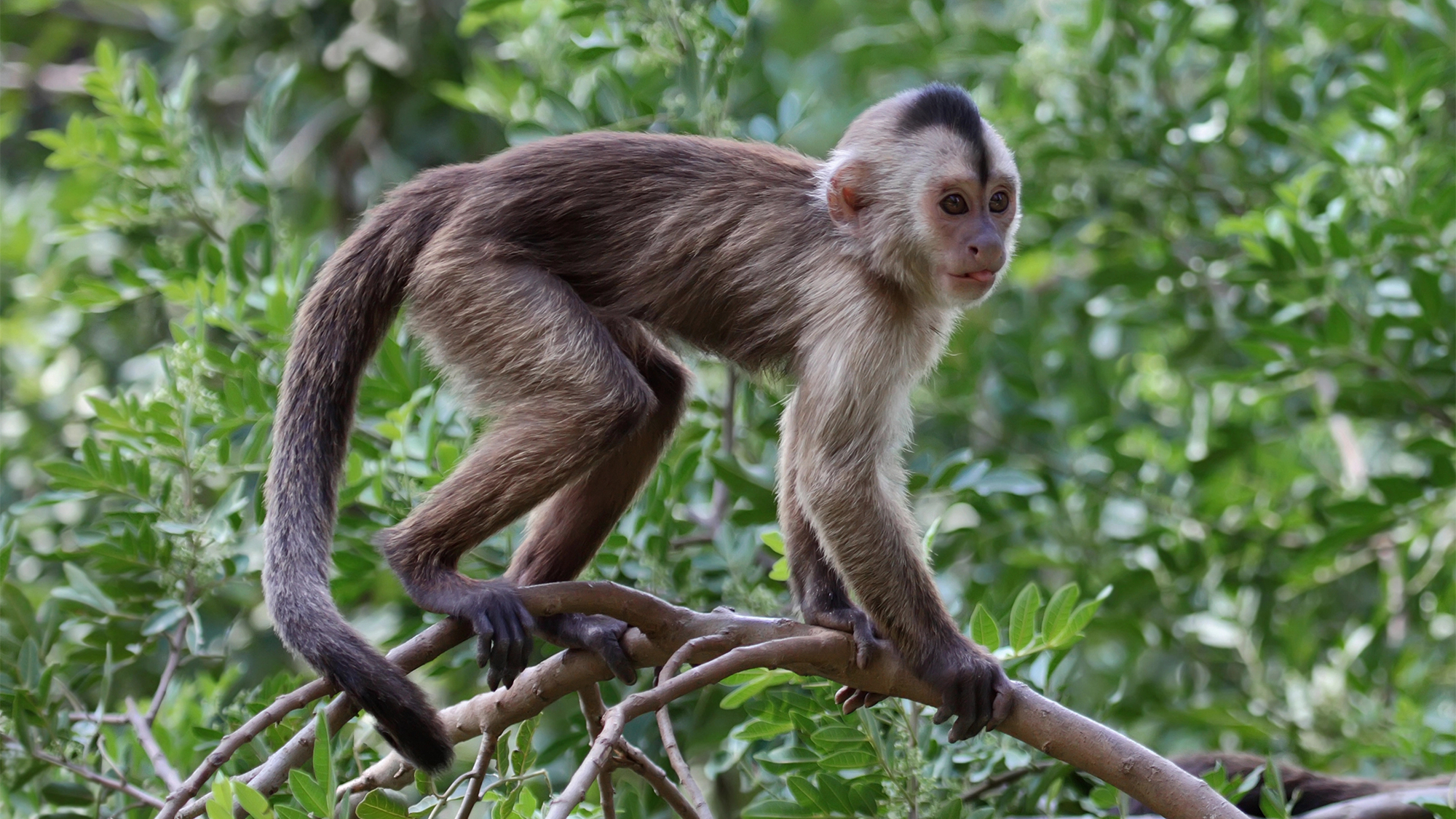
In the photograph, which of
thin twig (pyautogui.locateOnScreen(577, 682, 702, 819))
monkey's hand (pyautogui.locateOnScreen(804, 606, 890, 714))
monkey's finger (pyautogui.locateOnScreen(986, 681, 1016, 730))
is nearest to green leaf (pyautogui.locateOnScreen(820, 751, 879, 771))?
monkey's hand (pyautogui.locateOnScreen(804, 606, 890, 714))

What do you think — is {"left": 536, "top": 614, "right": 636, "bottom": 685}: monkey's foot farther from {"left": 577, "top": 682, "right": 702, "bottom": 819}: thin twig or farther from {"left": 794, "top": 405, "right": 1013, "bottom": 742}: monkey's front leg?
{"left": 794, "top": 405, "right": 1013, "bottom": 742}: monkey's front leg

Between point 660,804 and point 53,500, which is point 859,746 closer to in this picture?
point 660,804

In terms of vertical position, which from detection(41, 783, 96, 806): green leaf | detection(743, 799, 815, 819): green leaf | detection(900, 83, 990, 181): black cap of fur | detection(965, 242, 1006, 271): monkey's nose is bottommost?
detection(41, 783, 96, 806): green leaf

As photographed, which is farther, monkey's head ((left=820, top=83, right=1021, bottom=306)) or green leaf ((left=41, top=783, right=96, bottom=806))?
green leaf ((left=41, top=783, right=96, bottom=806))

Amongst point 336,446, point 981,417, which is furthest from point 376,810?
point 981,417

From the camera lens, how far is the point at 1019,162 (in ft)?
21.5

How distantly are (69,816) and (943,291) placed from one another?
311 centimetres

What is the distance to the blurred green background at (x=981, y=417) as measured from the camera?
4496 mm

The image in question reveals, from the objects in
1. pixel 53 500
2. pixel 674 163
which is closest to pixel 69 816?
pixel 53 500

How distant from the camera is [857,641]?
3867 mm

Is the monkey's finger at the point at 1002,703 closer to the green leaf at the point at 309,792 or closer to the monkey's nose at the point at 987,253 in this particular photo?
the monkey's nose at the point at 987,253

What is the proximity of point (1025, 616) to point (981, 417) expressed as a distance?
2929 millimetres

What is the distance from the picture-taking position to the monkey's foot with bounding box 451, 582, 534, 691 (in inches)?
146

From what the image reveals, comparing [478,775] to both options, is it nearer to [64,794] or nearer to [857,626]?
[857,626]
